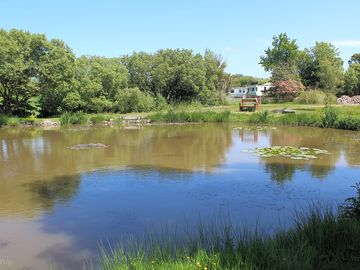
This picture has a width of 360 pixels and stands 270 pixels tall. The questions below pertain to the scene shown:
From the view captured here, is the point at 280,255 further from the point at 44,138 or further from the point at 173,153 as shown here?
the point at 44,138

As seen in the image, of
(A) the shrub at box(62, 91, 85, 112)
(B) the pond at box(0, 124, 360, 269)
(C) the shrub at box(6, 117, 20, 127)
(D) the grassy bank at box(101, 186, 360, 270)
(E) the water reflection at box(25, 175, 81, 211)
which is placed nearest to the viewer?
(D) the grassy bank at box(101, 186, 360, 270)

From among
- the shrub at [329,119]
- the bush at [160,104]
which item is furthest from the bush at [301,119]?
the bush at [160,104]

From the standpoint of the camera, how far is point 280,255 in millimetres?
4473

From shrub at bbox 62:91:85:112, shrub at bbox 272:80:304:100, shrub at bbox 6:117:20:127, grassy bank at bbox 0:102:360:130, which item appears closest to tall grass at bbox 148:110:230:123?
grassy bank at bbox 0:102:360:130

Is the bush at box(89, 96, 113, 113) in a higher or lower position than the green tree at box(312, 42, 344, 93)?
lower

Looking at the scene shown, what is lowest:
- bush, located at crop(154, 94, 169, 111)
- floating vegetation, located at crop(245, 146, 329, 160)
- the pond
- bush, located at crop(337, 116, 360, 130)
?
the pond

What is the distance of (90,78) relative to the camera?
3216 centimetres

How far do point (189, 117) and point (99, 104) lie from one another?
285 inches

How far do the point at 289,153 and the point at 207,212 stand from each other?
25.7 ft

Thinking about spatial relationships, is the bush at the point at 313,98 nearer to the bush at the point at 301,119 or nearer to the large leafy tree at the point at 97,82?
the bush at the point at 301,119

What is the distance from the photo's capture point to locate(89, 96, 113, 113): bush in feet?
103

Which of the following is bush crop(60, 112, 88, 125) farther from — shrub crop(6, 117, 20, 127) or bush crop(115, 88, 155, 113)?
bush crop(115, 88, 155, 113)

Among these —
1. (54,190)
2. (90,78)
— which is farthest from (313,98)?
(54,190)

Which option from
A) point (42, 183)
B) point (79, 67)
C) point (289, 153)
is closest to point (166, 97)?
point (79, 67)
